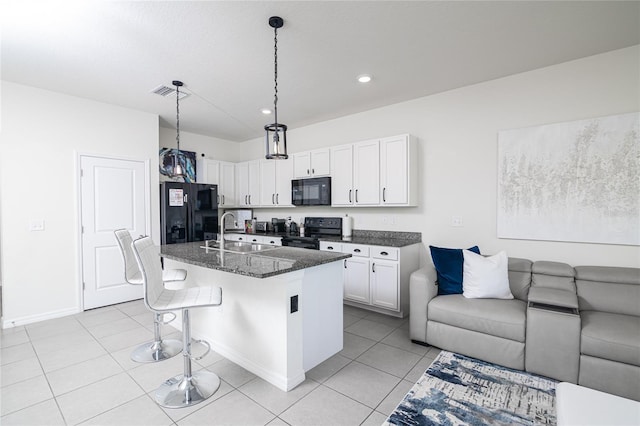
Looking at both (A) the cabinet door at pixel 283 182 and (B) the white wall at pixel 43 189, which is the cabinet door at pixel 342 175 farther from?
(B) the white wall at pixel 43 189

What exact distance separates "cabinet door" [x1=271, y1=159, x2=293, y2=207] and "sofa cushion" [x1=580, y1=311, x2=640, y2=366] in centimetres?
391

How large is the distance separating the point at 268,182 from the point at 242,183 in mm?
799

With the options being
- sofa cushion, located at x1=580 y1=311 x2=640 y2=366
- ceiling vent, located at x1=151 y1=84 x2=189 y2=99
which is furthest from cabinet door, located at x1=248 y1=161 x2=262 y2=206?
sofa cushion, located at x1=580 y1=311 x2=640 y2=366

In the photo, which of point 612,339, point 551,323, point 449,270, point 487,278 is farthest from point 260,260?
point 612,339

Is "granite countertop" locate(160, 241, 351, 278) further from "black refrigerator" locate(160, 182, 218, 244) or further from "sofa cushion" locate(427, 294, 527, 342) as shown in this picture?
"black refrigerator" locate(160, 182, 218, 244)

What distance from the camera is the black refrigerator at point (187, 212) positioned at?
15.0ft

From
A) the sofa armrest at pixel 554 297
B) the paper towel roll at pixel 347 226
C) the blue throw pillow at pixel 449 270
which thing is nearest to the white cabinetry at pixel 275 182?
the paper towel roll at pixel 347 226

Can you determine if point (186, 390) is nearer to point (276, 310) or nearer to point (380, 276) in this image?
point (276, 310)

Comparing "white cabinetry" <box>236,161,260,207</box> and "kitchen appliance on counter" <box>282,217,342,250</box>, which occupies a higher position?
"white cabinetry" <box>236,161,260,207</box>

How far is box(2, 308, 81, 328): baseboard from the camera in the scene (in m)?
3.38

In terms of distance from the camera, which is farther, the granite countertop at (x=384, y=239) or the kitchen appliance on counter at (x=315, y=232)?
the kitchen appliance on counter at (x=315, y=232)

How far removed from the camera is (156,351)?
2.69m

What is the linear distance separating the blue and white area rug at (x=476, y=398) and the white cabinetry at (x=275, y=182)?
3427 mm

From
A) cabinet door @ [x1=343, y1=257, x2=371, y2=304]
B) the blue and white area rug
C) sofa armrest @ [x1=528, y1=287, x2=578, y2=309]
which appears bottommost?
the blue and white area rug
